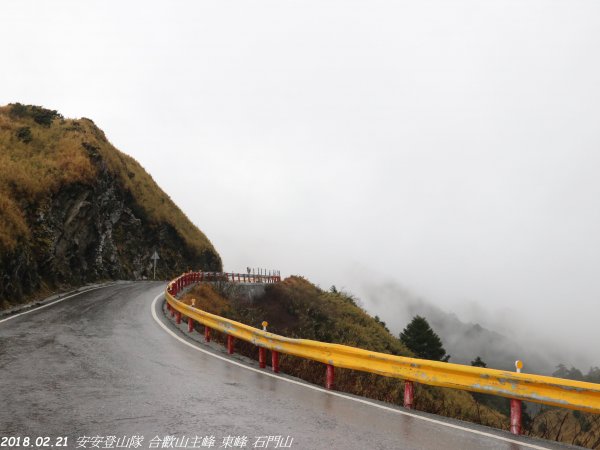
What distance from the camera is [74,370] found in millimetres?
7918

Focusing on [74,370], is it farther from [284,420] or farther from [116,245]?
[116,245]

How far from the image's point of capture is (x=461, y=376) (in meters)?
6.30

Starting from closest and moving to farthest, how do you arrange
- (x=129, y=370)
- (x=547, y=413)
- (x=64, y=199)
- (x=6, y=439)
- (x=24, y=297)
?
(x=6, y=439)
(x=547, y=413)
(x=129, y=370)
(x=24, y=297)
(x=64, y=199)

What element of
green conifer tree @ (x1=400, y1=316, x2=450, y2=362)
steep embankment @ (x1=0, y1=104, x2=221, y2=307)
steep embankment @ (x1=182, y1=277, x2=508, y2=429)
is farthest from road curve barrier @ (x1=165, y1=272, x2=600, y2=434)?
green conifer tree @ (x1=400, y1=316, x2=450, y2=362)

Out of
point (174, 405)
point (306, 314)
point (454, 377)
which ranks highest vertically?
point (454, 377)

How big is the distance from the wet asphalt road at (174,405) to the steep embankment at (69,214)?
11133 millimetres

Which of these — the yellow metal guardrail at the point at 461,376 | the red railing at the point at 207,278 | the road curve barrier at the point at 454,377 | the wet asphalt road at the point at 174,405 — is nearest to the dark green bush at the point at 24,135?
the red railing at the point at 207,278

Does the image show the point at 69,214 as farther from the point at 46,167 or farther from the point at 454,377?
the point at 454,377

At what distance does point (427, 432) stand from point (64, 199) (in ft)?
92.7

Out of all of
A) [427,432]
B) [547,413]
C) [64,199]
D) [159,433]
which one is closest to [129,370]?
[159,433]

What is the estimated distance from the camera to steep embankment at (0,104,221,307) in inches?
851

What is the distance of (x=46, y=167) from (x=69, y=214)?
323cm

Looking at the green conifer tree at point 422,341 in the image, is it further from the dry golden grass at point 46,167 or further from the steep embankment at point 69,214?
the dry golden grass at point 46,167

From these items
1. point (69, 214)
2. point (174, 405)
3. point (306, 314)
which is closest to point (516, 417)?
point (174, 405)
